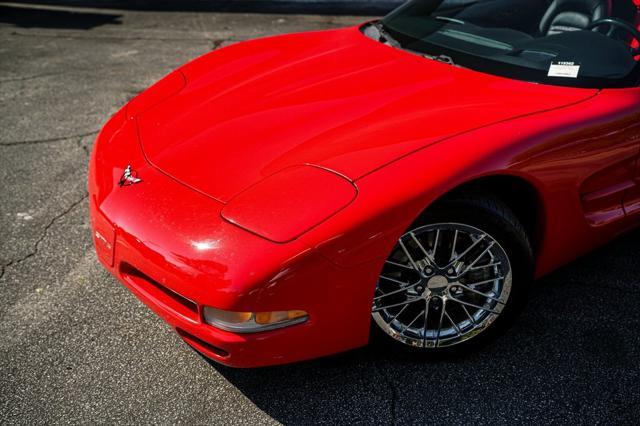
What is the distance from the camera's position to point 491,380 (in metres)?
2.24

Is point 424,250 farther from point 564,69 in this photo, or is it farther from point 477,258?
point 564,69

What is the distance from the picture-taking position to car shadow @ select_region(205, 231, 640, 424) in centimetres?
212

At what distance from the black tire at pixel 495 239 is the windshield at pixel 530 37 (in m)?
0.71

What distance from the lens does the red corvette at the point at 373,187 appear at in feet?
6.15

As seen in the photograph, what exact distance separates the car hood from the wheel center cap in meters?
0.49

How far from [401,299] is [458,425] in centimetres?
46

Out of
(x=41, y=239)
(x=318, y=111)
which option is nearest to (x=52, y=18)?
(x=41, y=239)

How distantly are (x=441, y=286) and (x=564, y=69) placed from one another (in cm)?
108

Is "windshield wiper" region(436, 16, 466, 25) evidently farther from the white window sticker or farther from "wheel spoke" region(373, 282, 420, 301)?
"wheel spoke" region(373, 282, 420, 301)

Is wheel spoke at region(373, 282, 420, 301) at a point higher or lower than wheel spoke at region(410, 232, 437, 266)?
lower

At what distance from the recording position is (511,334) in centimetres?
247

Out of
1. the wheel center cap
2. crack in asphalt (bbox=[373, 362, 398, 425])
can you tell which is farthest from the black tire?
the wheel center cap

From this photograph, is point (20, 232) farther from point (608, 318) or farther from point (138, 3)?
point (138, 3)

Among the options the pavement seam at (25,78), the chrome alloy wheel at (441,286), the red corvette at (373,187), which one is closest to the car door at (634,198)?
the red corvette at (373,187)
